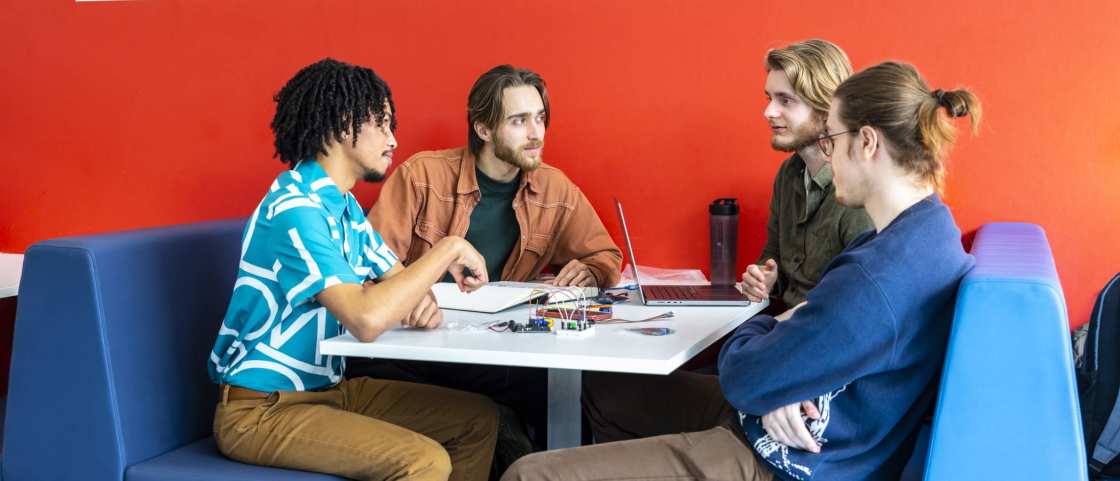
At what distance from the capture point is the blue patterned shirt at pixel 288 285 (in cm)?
199

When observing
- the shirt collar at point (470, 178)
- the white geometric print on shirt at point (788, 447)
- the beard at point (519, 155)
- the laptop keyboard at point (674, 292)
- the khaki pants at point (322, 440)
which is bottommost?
the khaki pants at point (322, 440)

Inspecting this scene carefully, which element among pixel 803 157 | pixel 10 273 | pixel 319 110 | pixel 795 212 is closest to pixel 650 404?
pixel 795 212

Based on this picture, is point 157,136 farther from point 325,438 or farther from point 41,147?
point 325,438

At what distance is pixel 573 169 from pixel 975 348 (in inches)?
76.2

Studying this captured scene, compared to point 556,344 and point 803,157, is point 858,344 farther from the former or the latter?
point 803,157

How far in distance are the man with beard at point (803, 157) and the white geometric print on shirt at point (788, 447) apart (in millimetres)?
893

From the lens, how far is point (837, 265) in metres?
1.71

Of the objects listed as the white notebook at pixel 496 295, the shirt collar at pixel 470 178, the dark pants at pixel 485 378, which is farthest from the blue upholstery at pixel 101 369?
the shirt collar at pixel 470 178

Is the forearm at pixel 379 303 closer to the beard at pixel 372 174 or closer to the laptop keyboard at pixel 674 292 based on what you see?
the beard at pixel 372 174

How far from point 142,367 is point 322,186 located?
57 cm

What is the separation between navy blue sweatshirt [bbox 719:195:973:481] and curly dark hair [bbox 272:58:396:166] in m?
0.96

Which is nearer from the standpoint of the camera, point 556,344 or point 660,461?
point 660,461

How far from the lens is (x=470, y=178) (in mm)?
3080

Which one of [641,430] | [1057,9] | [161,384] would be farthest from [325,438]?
[1057,9]
